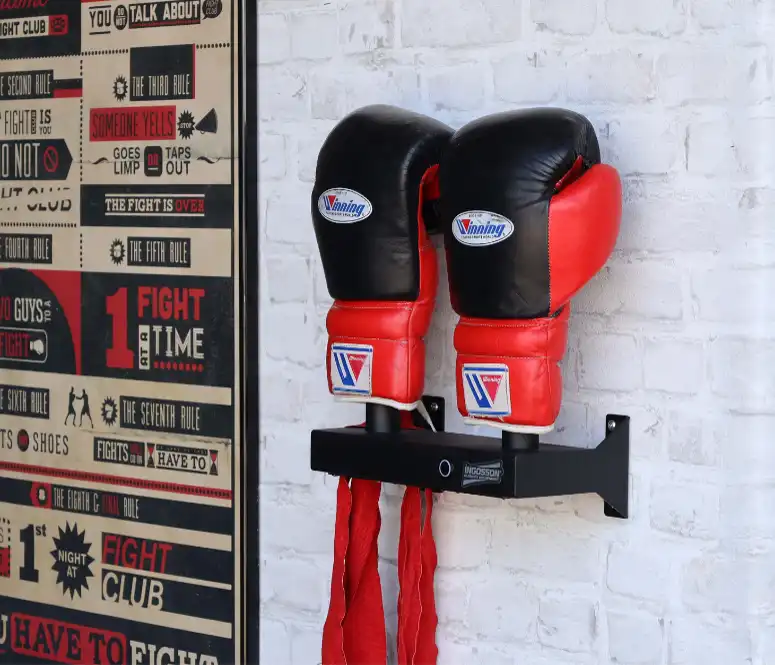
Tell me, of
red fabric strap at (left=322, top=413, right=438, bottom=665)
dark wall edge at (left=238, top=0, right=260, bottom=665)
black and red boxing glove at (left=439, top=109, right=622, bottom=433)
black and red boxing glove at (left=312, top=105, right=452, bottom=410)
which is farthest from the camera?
dark wall edge at (left=238, top=0, right=260, bottom=665)

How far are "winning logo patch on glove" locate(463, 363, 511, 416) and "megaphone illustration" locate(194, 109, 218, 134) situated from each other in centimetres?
84

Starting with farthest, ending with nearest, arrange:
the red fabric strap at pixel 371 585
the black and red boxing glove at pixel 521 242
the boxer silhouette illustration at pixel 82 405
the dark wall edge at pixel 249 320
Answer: the boxer silhouette illustration at pixel 82 405 → the dark wall edge at pixel 249 320 → the red fabric strap at pixel 371 585 → the black and red boxing glove at pixel 521 242

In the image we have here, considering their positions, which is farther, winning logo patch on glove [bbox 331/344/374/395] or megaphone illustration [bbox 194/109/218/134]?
megaphone illustration [bbox 194/109/218/134]

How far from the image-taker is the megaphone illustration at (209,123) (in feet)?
7.88

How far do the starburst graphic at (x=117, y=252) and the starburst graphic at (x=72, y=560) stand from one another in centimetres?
60

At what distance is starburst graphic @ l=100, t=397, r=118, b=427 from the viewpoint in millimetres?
2578

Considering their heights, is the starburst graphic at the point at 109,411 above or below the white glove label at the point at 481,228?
below

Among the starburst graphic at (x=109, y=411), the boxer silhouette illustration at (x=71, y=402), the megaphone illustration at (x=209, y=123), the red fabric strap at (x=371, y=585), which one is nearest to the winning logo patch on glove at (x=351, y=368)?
the red fabric strap at (x=371, y=585)

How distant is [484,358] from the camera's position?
1863 mm

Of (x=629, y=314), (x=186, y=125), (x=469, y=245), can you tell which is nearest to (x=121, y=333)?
(x=186, y=125)

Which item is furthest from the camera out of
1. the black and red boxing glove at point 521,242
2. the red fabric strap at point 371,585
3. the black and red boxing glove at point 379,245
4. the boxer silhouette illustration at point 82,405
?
the boxer silhouette illustration at point 82,405

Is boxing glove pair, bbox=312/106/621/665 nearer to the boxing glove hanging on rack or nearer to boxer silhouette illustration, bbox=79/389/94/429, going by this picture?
the boxing glove hanging on rack

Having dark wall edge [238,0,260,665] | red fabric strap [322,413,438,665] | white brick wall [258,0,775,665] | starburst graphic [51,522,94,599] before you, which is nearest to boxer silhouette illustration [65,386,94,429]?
starburst graphic [51,522,94,599]

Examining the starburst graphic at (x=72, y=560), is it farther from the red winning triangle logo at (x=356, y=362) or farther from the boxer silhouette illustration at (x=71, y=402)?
the red winning triangle logo at (x=356, y=362)
